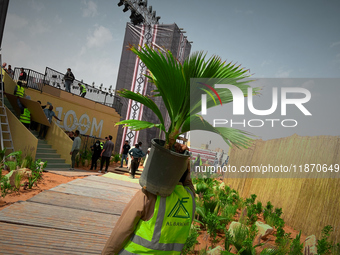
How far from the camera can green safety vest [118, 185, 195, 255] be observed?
59.7 inches

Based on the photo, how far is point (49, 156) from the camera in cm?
1042

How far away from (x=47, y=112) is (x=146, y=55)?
1135cm

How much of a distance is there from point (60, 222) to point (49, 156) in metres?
8.48

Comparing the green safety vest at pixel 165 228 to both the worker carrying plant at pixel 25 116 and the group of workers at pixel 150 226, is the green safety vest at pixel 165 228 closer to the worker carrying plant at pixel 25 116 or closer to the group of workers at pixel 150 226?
the group of workers at pixel 150 226

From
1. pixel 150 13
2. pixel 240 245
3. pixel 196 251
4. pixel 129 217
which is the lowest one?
pixel 196 251

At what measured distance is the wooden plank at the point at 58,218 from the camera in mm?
2871

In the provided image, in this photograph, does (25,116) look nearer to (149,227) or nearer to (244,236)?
(244,236)

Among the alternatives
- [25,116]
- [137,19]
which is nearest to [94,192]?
[25,116]

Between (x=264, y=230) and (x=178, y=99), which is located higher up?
(x=178, y=99)

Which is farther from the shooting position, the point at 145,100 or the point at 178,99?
the point at 145,100

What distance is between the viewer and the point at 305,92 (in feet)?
11.7

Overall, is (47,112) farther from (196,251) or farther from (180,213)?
(180,213)

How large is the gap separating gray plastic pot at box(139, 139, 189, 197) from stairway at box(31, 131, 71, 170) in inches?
374

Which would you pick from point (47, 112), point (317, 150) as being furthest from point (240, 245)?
point (47, 112)
